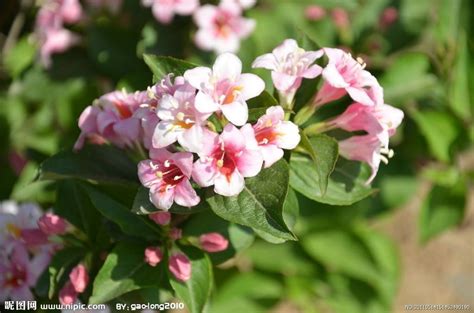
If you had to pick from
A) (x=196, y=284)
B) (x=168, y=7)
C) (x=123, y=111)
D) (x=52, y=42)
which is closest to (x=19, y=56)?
(x=52, y=42)

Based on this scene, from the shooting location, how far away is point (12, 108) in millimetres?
2488

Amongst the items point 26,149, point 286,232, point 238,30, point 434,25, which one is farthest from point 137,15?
point 286,232

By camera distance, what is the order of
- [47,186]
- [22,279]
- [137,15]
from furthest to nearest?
[137,15], [47,186], [22,279]

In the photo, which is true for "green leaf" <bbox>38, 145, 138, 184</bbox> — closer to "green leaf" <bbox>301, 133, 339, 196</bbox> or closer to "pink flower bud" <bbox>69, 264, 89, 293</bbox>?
"pink flower bud" <bbox>69, 264, 89, 293</bbox>

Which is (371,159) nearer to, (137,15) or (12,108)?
(137,15)

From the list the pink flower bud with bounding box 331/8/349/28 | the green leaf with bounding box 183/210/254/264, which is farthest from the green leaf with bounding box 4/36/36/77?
the green leaf with bounding box 183/210/254/264

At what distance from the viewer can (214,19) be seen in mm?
2088

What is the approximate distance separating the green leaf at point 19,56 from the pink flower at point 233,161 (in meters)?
1.61

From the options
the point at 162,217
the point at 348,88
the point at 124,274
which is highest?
the point at 348,88

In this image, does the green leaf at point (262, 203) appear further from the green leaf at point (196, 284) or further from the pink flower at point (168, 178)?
the green leaf at point (196, 284)

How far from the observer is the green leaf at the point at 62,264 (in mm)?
1438

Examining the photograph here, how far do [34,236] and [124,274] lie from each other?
0.29 m

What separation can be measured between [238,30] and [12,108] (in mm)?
939

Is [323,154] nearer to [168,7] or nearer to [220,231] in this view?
[220,231]
